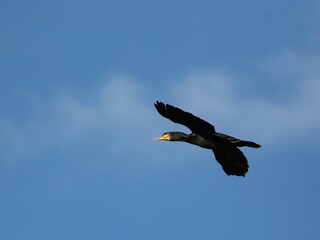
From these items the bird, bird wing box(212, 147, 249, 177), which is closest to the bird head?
the bird

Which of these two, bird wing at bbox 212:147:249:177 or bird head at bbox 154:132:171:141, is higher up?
bird head at bbox 154:132:171:141

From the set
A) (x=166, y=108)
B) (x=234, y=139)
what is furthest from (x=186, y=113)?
(x=234, y=139)

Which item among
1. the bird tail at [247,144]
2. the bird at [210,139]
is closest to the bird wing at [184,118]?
the bird at [210,139]

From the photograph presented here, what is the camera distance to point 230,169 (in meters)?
20.0

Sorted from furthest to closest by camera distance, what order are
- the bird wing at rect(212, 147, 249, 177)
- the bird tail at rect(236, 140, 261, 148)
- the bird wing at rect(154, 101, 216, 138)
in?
the bird wing at rect(212, 147, 249, 177)
the bird tail at rect(236, 140, 261, 148)
the bird wing at rect(154, 101, 216, 138)

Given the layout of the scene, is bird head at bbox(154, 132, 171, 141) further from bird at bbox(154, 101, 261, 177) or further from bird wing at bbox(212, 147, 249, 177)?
bird wing at bbox(212, 147, 249, 177)

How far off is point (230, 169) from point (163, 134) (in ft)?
7.26

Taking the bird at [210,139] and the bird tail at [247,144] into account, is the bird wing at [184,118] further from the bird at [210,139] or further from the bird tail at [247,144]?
the bird tail at [247,144]

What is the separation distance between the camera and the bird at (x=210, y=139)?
18.1m

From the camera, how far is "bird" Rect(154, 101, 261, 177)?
18078 mm

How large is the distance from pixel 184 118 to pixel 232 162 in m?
2.65

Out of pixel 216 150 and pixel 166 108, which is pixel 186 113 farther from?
pixel 216 150

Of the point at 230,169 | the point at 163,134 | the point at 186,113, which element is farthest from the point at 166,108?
the point at 230,169

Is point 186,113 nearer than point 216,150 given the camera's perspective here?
Yes
